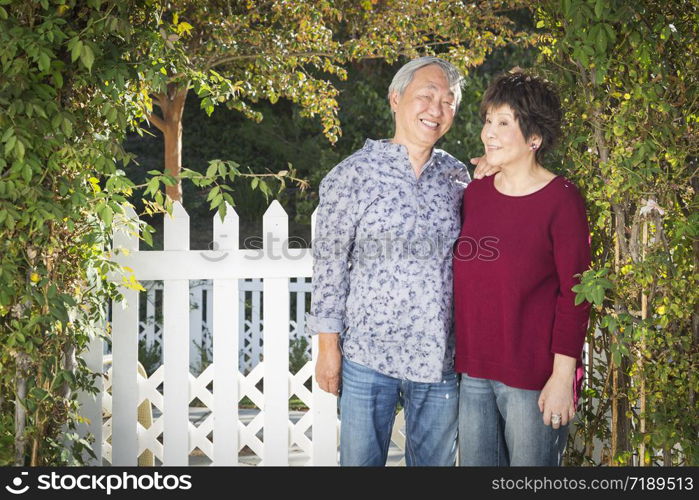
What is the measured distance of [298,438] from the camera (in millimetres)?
3398

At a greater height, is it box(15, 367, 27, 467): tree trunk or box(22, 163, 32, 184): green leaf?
box(22, 163, 32, 184): green leaf

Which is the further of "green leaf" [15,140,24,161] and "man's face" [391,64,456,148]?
"man's face" [391,64,456,148]

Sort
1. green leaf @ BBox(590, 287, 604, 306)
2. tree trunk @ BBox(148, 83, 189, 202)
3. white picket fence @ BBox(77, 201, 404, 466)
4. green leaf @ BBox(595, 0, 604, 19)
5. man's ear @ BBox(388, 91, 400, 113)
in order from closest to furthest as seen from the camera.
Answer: green leaf @ BBox(590, 287, 604, 306)
green leaf @ BBox(595, 0, 604, 19)
man's ear @ BBox(388, 91, 400, 113)
white picket fence @ BBox(77, 201, 404, 466)
tree trunk @ BBox(148, 83, 189, 202)

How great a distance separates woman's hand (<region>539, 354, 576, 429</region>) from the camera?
2.16 m

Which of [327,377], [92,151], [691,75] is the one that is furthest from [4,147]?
[691,75]

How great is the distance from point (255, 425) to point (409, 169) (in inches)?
59.7

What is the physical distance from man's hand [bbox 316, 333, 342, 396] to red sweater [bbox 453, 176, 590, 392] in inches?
17.1

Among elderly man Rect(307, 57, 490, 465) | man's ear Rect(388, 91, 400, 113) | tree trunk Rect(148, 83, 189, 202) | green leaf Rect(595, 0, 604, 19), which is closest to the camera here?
green leaf Rect(595, 0, 604, 19)

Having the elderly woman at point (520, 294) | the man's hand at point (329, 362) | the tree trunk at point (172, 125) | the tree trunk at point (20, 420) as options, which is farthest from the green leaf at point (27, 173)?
the tree trunk at point (172, 125)

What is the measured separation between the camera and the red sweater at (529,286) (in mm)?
2176

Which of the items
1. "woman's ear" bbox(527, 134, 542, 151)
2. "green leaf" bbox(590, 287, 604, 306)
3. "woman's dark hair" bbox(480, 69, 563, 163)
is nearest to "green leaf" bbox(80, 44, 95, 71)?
"woman's dark hair" bbox(480, 69, 563, 163)

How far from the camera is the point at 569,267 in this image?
2.17m

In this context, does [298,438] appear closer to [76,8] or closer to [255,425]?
[255,425]

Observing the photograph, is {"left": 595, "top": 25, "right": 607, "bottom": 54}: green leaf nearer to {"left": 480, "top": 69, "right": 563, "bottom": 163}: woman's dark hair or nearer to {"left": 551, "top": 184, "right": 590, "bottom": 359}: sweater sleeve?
{"left": 480, "top": 69, "right": 563, "bottom": 163}: woman's dark hair
